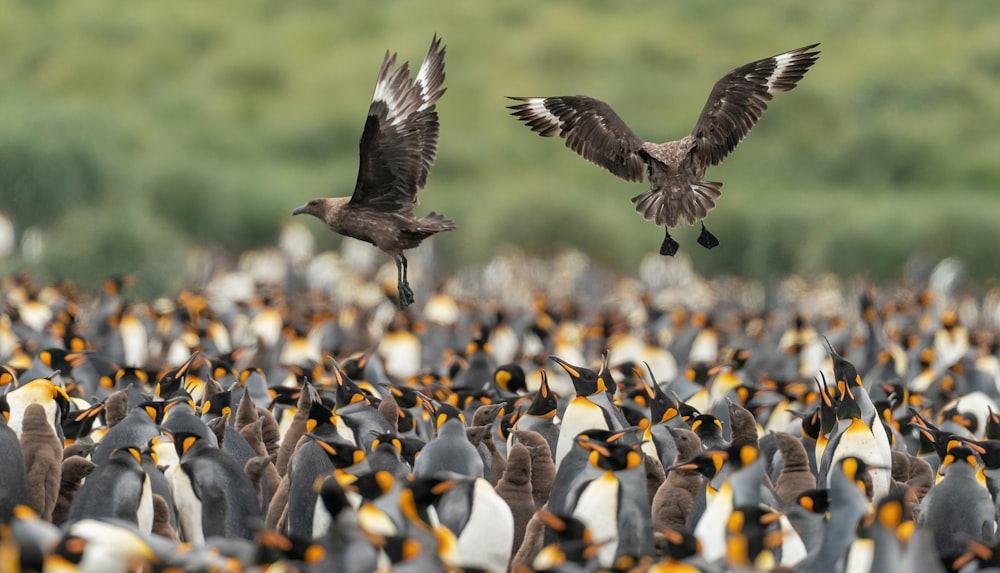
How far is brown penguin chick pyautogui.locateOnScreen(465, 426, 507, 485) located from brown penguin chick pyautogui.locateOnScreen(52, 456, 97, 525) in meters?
1.95

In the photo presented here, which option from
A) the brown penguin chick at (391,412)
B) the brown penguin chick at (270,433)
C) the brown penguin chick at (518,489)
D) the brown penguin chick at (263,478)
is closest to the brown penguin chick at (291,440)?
the brown penguin chick at (263,478)

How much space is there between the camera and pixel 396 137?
8164 mm

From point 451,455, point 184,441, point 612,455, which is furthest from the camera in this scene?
point 184,441

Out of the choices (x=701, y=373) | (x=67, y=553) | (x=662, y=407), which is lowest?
(x=67, y=553)

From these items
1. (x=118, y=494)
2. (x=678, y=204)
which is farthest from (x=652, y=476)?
(x=118, y=494)

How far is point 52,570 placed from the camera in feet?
15.5

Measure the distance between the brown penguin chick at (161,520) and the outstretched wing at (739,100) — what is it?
12.7 ft

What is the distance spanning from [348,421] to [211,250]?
996 inches

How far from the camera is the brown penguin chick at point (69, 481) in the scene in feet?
21.2

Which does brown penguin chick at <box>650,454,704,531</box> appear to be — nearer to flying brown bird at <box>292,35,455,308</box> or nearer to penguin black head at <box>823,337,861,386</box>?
penguin black head at <box>823,337,861,386</box>

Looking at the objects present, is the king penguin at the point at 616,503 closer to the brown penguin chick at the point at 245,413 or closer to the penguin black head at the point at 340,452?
the penguin black head at the point at 340,452

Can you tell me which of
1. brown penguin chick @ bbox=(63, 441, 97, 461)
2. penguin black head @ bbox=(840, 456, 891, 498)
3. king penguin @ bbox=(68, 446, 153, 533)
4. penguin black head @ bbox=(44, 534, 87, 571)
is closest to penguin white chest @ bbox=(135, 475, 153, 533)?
king penguin @ bbox=(68, 446, 153, 533)

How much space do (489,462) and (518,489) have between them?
0.70 m

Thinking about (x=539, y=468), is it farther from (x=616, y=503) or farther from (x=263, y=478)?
(x=263, y=478)
